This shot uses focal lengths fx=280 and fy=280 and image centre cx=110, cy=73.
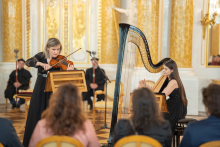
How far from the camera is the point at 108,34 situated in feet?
26.9

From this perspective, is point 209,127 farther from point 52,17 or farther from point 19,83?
point 52,17

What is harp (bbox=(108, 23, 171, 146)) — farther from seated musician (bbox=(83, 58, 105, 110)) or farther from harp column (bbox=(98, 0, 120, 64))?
harp column (bbox=(98, 0, 120, 64))

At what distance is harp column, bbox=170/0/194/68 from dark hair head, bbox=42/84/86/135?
5135 mm

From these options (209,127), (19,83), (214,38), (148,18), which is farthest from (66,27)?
(209,127)

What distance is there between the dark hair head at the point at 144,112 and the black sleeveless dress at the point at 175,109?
5.77ft

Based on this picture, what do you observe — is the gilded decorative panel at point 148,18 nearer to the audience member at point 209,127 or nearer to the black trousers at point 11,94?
the black trousers at point 11,94

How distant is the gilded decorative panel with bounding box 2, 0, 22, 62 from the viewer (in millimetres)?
8414

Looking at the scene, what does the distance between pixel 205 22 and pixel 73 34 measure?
12.5ft

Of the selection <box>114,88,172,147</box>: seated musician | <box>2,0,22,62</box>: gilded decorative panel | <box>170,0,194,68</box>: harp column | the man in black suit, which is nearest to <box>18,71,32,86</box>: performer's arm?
<box>2,0,22,62</box>: gilded decorative panel

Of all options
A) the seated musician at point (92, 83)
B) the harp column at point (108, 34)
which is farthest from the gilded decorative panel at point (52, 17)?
the seated musician at point (92, 83)

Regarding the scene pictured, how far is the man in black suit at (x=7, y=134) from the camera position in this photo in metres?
1.99

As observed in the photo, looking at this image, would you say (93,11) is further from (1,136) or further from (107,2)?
(1,136)

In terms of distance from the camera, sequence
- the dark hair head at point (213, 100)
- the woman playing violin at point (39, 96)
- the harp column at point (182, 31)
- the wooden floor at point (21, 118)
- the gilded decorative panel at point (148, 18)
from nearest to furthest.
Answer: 1. the dark hair head at point (213, 100)
2. the woman playing violin at point (39, 96)
3. the wooden floor at point (21, 118)
4. the harp column at point (182, 31)
5. the gilded decorative panel at point (148, 18)

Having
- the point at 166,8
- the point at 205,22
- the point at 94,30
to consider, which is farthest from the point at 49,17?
the point at 205,22
